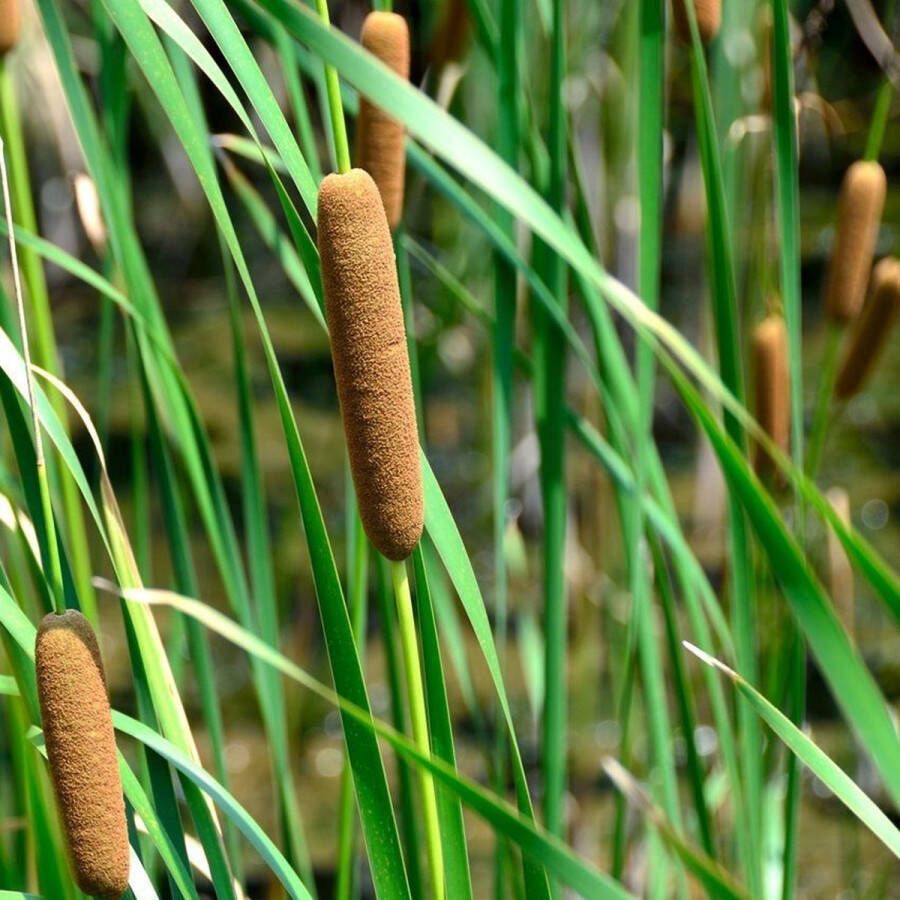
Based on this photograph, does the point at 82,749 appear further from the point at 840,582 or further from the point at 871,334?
the point at 840,582

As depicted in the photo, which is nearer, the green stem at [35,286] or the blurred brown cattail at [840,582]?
the green stem at [35,286]

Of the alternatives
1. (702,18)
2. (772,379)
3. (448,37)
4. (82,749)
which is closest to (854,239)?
(772,379)

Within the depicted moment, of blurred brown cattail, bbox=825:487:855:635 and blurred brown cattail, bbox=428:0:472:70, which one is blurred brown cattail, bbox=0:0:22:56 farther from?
blurred brown cattail, bbox=825:487:855:635

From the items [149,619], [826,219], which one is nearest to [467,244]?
[149,619]

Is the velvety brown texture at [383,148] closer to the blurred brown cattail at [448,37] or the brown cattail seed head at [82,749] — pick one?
the brown cattail seed head at [82,749]

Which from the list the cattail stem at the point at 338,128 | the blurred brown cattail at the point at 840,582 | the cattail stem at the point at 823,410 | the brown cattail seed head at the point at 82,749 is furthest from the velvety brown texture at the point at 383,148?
the blurred brown cattail at the point at 840,582

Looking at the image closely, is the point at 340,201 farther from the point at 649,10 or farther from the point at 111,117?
the point at 111,117
